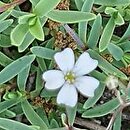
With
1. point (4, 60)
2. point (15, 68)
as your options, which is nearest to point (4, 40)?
point (4, 60)

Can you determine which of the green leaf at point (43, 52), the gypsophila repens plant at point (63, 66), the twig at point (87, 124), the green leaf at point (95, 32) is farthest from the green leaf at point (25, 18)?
the twig at point (87, 124)

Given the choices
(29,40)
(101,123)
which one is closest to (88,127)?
(101,123)

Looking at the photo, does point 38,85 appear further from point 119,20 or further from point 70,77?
point 119,20

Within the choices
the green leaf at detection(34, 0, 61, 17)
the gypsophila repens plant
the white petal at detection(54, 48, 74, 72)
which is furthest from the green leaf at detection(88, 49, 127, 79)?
the green leaf at detection(34, 0, 61, 17)

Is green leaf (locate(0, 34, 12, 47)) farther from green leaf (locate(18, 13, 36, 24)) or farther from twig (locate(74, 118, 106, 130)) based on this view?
twig (locate(74, 118, 106, 130))

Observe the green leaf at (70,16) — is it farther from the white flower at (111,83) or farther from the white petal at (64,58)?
the white flower at (111,83)

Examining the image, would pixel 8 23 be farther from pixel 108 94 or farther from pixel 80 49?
pixel 108 94
